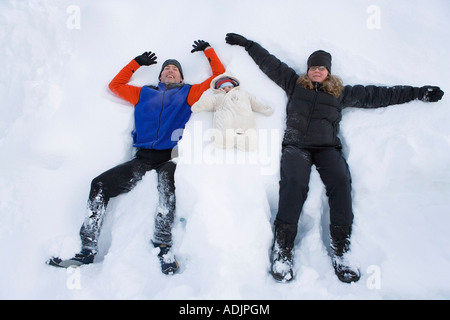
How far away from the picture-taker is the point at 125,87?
299 centimetres

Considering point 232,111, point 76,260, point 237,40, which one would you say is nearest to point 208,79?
point 237,40

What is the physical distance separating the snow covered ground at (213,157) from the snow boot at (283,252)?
0.07m

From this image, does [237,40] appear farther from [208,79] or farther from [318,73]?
[318,73]

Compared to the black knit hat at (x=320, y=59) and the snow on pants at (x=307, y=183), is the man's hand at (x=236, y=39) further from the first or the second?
the snow on pants at (x=307, y=183)

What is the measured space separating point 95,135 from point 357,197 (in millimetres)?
2400

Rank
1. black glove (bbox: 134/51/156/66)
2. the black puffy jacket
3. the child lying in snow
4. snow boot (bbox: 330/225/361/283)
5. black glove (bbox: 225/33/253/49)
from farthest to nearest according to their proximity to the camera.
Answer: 1. black glove (bbox: 134/51/156/66)
2. black glove (bbox: 225/33/253/49)
3. the black puffy jacket
4. the child lying in snow
5. snow boot (bbox: 330/225/361/283)

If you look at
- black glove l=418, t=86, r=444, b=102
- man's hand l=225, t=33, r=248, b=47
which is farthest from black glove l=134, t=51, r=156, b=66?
black glove l=418, t=86, r=444, b=102

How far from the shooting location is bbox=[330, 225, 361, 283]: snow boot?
2.04 meters

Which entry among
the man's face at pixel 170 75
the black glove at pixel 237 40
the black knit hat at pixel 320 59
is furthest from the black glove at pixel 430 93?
the man's face at pixel 170 75

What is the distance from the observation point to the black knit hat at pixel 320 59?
2679 mm

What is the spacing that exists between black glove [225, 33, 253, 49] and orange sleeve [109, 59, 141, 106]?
3.50 ft

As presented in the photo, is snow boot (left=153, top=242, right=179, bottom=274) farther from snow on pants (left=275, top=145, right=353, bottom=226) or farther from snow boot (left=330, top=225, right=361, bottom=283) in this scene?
snow boot (left=330, top=225, right=361, bottom=283)
